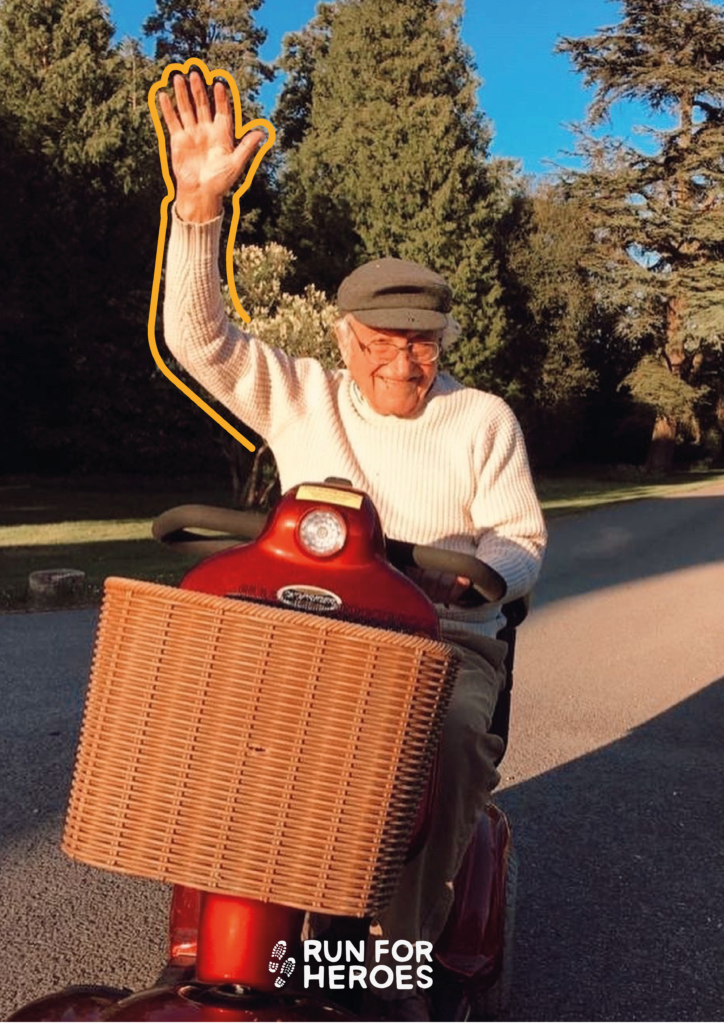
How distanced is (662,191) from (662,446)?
359 inches

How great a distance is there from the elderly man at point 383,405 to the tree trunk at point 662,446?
126ft

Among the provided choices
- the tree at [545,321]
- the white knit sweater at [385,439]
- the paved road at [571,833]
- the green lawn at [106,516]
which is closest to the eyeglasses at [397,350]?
the white knit sweater at [385,439]

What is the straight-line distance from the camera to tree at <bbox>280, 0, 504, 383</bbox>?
32.8 meters

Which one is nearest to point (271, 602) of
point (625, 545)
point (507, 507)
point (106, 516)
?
point (507, 507)

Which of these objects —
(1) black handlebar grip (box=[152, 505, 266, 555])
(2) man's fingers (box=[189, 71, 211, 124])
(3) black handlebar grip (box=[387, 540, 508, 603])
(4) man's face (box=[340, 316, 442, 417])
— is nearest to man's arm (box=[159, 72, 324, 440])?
(2) man's fingers (box=[189, 71, 211, 124])

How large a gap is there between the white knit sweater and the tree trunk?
38383 millimetres

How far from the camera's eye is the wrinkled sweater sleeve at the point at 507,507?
8.47 feet

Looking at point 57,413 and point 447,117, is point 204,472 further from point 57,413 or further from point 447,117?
point 447,117

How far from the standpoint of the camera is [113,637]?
1832 millimetres

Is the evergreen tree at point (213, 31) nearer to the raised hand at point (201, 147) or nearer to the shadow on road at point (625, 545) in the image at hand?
the shadow on road at point (625, 545)

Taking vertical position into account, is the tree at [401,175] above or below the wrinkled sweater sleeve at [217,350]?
above

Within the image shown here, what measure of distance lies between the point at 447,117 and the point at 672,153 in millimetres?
10550

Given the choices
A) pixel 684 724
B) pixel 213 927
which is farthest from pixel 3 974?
pixel 684 724

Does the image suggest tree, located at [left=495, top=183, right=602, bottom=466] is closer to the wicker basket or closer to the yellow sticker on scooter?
the yellow sticker on scooter
